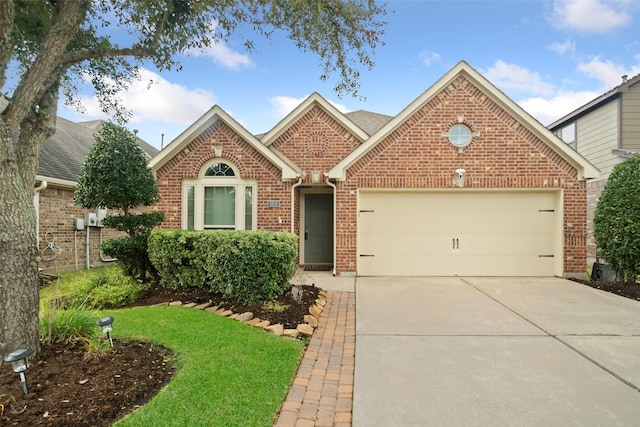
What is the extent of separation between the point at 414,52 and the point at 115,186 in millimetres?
8262

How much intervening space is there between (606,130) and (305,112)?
11487 mm

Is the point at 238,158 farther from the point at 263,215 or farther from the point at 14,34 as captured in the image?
the point at 14,34

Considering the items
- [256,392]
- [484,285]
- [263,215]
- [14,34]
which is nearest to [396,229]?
[484,285]

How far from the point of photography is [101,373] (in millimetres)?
3346

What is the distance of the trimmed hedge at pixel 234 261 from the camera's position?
227 inches

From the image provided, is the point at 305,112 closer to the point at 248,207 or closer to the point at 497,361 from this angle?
the point at 248,207

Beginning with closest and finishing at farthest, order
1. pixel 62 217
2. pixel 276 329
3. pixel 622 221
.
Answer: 1. pixel 276 329
2. pixel 622 221
3. pixel 62 217

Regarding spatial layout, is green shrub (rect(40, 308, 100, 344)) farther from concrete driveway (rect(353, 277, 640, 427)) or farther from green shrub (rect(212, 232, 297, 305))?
concrete driveway (rect(353, 277, 640, 427))

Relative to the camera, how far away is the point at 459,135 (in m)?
9.27

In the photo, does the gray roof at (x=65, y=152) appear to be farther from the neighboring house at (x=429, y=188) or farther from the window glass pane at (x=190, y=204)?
the neighboring house at (x=429, y=188)

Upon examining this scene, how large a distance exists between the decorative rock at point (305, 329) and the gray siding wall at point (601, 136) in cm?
1333

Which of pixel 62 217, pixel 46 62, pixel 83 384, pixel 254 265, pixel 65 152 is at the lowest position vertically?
pixel 83 384

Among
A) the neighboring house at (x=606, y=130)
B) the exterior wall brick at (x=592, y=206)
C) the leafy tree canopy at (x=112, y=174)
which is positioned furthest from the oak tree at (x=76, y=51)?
the exterior wall brick at (x=592, y=206)

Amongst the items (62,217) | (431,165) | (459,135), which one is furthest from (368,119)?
(62,217)
